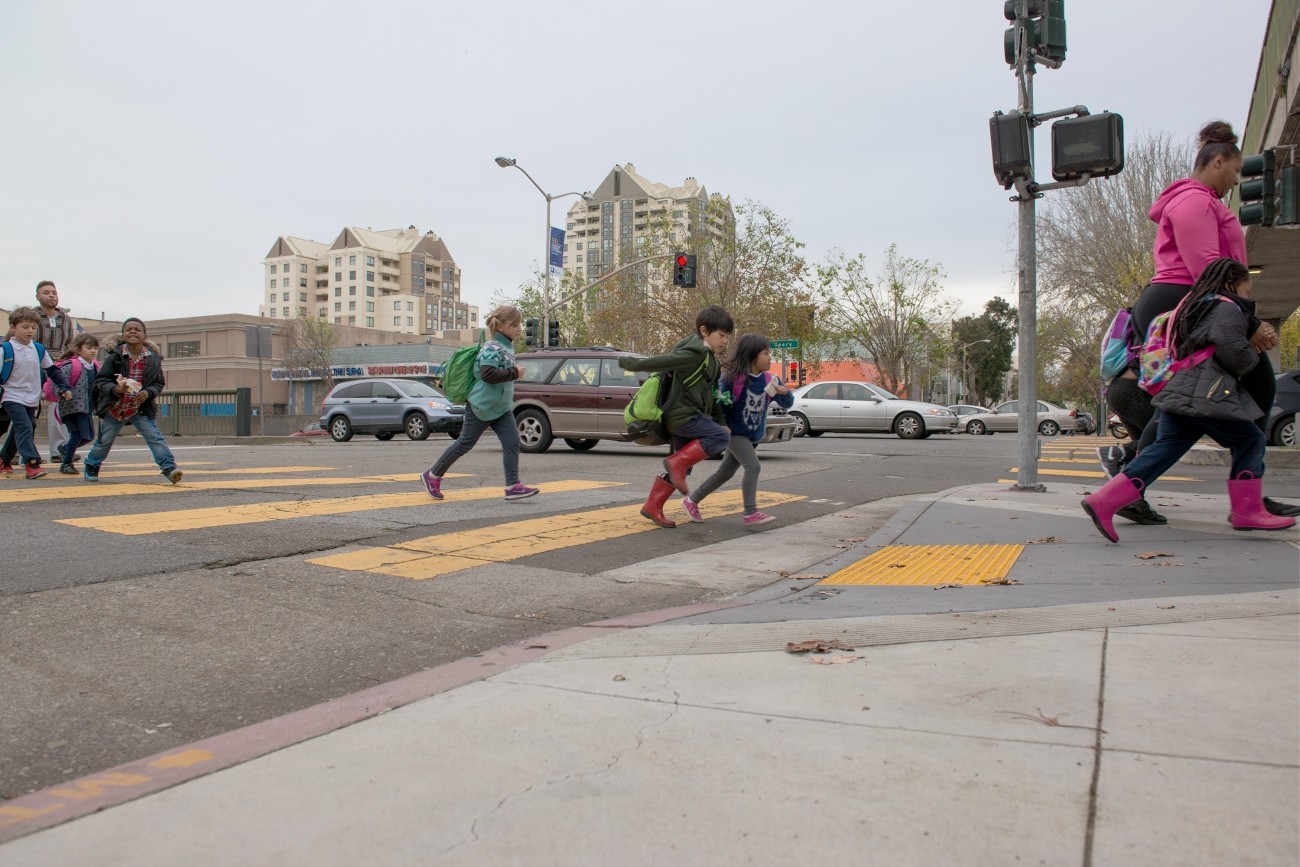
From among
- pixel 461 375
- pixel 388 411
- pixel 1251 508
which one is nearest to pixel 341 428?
pixel 388 411

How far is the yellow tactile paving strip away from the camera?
15.1 feet

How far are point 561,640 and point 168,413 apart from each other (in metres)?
31.1

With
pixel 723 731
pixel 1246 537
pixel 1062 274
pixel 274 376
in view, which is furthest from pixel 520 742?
pixel 274 376

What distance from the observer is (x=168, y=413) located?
3055cm

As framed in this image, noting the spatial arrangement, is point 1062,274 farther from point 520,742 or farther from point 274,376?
point 274,376

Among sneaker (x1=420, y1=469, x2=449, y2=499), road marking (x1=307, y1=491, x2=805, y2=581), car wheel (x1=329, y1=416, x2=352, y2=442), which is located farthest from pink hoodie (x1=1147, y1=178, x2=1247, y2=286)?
car wheel (x1=329, y1=416, x2=352, y2=442)

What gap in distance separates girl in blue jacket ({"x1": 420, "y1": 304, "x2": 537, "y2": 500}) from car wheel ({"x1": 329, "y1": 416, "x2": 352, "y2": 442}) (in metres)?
15.9

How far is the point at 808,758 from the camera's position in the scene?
2.23 meters

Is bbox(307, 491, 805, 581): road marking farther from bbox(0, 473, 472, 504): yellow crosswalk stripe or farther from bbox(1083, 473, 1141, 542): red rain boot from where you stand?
bbox(0, 473, 472, 504): yellow crosswalk stripe

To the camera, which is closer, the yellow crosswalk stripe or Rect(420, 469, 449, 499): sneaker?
the yellow crosswalk stripe

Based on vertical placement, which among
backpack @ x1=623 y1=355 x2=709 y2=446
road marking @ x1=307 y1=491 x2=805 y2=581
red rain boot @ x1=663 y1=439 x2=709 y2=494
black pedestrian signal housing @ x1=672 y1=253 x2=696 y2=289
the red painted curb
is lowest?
the red painted curb

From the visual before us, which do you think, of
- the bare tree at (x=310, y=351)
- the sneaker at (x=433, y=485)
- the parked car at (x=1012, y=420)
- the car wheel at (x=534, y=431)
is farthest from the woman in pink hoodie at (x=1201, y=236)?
the bare tree at (x=310, y=351)

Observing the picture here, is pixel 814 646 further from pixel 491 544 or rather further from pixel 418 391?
pixel 418 391

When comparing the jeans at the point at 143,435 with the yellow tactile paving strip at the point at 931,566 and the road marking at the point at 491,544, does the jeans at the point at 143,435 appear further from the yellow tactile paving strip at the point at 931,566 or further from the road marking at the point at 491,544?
the yellow tactile paving strip at the point at 931,566
